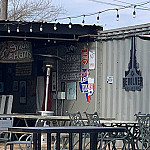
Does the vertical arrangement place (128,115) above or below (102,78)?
below

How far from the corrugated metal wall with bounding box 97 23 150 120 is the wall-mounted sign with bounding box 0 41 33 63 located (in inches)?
91.0

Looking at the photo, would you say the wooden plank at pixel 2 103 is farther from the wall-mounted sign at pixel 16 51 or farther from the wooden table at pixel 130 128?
the wooden table at pixel 130 128

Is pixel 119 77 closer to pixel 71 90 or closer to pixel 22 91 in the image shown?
pixel 71 90

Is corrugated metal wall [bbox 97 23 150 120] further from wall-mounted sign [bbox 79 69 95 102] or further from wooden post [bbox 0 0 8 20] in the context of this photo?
wooden post [bbox 0 0 8 20]

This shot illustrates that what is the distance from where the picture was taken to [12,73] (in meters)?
Result: 18.6

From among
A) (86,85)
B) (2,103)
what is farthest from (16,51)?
(86,85)

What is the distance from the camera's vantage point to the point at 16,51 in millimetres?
16031

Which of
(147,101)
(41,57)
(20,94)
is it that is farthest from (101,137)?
(20,94)

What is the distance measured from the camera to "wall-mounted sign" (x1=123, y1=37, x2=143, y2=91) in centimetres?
1346

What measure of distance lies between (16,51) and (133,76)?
403cm

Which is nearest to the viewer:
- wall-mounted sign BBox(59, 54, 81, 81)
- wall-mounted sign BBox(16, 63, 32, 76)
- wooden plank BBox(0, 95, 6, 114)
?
wall-mounted sign BBox(59, 54, 81, 81)

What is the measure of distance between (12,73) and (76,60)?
3.65 metres

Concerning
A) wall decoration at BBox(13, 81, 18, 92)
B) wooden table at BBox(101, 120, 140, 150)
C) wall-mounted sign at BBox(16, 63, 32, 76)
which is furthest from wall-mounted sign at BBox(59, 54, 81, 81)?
wooden table at BBox(101, 120, 140, 150)

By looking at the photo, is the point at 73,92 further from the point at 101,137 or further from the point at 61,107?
the point at 101,137
